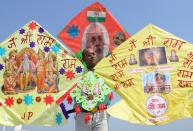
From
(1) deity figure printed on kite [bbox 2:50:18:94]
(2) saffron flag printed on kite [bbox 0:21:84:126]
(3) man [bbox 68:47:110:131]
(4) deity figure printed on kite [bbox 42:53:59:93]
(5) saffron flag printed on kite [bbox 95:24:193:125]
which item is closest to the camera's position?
(5) saffron flag printed on kite [bbox 95:24:193:125]

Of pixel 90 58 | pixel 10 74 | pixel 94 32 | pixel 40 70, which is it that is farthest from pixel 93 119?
pixel 10 74

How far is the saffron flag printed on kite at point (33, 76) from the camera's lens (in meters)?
8.77

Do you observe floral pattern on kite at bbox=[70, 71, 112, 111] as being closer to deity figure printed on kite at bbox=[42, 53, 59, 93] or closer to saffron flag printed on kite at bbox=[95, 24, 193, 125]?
saffron flag printed on kite at bbox=[95, 24, 193, 125]

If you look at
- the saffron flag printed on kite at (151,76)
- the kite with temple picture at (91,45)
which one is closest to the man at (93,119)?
the kite with temple picture at (91,45)

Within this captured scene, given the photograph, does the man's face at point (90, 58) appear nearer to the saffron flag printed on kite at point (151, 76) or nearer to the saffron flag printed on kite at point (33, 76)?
the saffron flag printed on kite at point (33, 76)

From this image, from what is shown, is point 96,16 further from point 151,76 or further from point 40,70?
point 151,76

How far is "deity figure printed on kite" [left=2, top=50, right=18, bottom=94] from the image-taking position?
897 cm

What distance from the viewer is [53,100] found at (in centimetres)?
880

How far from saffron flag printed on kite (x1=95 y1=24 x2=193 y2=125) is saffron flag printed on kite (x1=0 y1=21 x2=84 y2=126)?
3.07ft

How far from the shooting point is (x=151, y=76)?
838 centimetres

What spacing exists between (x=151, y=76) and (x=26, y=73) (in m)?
2.83

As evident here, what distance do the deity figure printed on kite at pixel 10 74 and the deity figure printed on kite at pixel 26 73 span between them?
0.13 m

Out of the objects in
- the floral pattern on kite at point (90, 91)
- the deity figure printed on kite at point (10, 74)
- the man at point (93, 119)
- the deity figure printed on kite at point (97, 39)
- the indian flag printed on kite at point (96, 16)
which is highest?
the indian flag printed on kite at point (96, 16)

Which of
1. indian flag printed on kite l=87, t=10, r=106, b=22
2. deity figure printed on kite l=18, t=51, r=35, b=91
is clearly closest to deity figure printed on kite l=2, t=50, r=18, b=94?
deity figure printed on kite l=18, t=51, r=35, b=91
